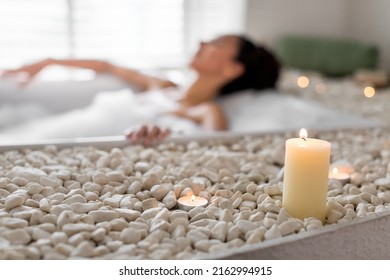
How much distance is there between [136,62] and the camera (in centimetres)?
420

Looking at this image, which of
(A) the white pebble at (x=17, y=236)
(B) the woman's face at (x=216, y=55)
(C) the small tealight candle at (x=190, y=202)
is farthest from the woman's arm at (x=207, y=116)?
(A) the white pebble at (x=17, y=236)

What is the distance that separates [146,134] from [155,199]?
0.50 m

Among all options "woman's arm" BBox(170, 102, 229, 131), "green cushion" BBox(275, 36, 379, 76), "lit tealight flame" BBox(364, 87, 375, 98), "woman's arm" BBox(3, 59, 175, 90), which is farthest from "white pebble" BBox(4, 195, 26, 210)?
"green cushion" BBox(275, 36, 379, 76)

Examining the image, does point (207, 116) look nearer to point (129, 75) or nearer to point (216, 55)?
point (216, 55)

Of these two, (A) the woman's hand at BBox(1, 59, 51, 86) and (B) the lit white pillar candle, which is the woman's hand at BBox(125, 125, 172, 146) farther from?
(A) the woman's hand at BBox(1, 59, 51, 86)

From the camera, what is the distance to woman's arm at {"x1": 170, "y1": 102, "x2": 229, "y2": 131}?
2083 mm

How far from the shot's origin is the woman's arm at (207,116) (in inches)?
82.0

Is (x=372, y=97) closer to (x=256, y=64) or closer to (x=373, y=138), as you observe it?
(x=256, y=64)

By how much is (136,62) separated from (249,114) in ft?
6.63

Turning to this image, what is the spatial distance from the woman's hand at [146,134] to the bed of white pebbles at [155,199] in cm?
3

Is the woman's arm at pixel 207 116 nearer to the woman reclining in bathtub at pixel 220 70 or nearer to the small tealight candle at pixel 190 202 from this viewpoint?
the woman reclining in bathtub at pixel 220 70

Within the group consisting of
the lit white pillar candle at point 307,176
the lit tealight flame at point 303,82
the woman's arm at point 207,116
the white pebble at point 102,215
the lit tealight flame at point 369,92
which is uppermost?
the lit white pillar candle at point 307,176

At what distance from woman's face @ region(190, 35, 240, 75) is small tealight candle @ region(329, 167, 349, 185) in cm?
116
